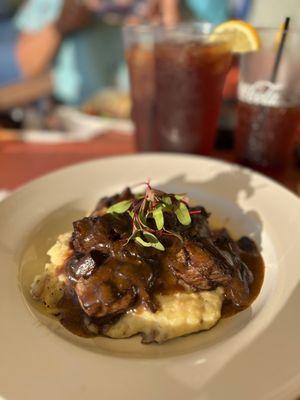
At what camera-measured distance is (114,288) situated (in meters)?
1.79

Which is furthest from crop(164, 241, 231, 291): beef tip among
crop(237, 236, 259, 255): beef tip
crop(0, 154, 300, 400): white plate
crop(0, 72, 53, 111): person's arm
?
crop(0, 72, 53, 111): person's arm

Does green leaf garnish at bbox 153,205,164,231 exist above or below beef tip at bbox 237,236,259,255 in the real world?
above

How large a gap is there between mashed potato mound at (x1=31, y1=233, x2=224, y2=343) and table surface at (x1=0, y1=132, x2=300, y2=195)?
140 cm

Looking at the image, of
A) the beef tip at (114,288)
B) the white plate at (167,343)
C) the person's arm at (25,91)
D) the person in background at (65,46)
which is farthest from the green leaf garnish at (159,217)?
the person's arm at (25,91)

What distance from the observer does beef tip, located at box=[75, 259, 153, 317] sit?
1.78 m

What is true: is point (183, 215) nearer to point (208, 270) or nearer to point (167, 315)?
point (208, 270)

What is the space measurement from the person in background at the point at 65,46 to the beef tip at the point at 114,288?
5.82 m

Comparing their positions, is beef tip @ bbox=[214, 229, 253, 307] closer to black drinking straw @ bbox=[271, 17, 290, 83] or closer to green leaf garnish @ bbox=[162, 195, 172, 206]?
green leaf garnish @ bbox=[162, 195, 172, 206]

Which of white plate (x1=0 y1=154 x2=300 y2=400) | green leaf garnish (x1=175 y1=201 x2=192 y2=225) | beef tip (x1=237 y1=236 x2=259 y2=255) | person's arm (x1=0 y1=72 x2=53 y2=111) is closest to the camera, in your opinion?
white plate (x1=0 y1=154 x2=300 y2=400)

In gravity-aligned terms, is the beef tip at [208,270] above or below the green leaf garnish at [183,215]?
below

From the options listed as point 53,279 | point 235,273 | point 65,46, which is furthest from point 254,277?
point 65,46

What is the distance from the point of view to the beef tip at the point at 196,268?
191 centimetres

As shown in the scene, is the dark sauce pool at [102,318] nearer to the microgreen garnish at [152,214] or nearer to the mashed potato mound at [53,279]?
the mashed potato mound at [53,279]

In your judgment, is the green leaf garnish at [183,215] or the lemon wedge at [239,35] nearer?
the green leaf garnish at [183,215]
